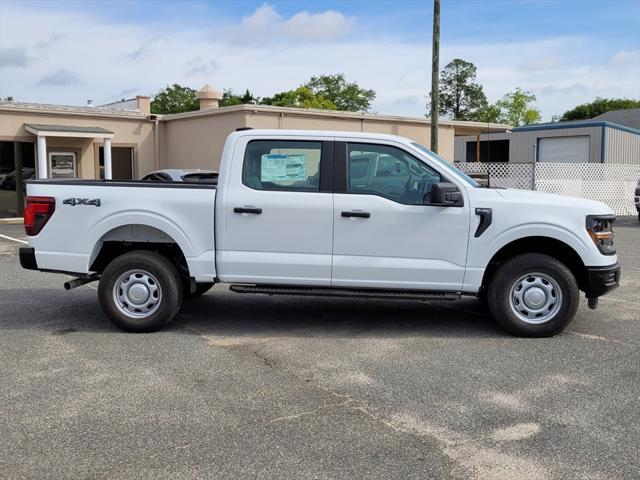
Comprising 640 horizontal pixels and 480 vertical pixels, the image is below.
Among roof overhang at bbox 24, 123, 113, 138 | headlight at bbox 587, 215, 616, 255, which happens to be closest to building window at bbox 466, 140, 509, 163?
roof overhang at bbox 24, 123, 113, 138

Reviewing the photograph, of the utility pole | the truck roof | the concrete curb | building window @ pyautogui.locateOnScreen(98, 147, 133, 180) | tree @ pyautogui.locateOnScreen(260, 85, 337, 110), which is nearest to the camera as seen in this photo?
A: the truck roof

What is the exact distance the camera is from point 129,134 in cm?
2320

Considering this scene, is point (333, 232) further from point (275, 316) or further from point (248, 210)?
point (275, 316)

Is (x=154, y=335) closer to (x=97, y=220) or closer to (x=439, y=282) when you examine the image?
(x=97, y=220)

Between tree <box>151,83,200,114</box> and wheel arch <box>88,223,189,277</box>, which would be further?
tree <box>151,83,200,114</box>

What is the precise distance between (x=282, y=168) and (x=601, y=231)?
10.2 feet

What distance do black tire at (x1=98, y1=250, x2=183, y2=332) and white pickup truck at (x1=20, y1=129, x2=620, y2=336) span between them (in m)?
0.01

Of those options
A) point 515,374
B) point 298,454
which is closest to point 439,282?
point 515,374

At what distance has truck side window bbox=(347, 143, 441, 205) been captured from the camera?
6.48 m

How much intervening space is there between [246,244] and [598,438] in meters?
3.56

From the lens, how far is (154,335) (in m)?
6.64

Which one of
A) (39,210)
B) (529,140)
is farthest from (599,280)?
(529,140)

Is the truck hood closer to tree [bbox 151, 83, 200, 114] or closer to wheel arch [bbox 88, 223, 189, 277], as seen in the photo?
wheel arch [bbox 88, 223, 189, 277]

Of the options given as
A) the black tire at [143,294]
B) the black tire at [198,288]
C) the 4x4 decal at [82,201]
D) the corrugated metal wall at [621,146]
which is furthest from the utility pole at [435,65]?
the corrugated metal wall at [621,146]
